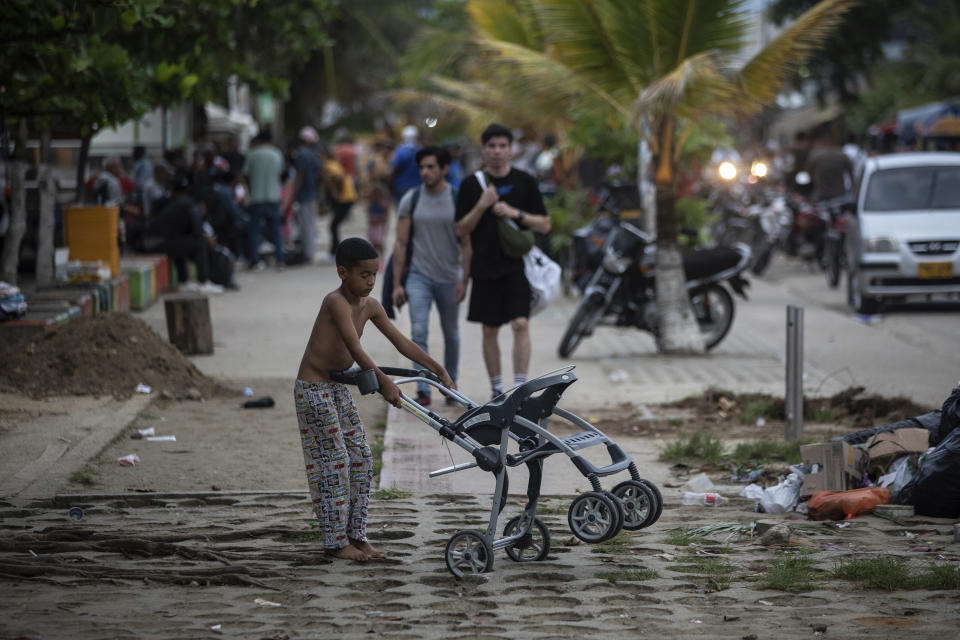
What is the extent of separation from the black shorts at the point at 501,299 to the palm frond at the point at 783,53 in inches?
153

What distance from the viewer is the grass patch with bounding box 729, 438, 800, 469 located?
26.5 ft

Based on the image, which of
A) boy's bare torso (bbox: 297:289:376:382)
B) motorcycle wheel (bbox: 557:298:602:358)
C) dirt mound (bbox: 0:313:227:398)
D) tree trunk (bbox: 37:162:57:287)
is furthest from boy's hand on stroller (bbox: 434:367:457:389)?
tree trunk (bbox: 37:162:57:287)

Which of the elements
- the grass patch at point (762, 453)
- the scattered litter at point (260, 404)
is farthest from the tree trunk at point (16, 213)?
the grass patch at point (762, 453)

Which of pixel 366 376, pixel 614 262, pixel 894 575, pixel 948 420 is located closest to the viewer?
pixel 366 376

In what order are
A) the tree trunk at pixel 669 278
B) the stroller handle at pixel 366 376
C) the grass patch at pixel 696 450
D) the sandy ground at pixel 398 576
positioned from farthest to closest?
the tree trunk at pixel 669 278, the grass patch at pixel 696 450, the stroller handle at pixel 366 376, the sandy ground at pixel 398 576

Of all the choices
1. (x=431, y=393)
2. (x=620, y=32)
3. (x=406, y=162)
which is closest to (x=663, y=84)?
(x=620, y=32)

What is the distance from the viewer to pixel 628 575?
571 cm

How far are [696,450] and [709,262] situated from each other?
491 centimetres

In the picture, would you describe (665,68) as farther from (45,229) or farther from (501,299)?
(45,229)

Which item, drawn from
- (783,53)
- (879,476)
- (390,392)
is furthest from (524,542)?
(783,53)

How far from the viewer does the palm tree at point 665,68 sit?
39.3 feet

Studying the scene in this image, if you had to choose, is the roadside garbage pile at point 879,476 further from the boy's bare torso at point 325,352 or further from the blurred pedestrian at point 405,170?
the blurred pedestrian at point 405,170

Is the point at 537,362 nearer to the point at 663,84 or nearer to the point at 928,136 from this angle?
the point at 663,84

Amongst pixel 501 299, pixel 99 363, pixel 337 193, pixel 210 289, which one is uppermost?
pixel 337 193
